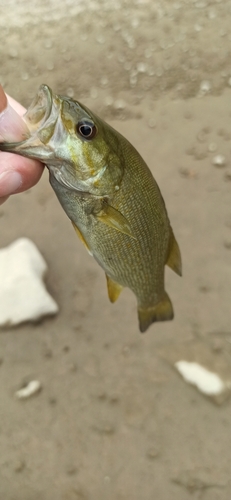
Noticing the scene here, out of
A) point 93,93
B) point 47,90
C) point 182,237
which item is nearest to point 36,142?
point 47,90

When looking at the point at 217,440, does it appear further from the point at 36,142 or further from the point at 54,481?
the point at 36,142

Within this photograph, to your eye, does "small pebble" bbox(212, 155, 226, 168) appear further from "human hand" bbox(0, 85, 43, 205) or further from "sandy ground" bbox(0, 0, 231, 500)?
"human hand" bbox(0, 85, 43, 205)

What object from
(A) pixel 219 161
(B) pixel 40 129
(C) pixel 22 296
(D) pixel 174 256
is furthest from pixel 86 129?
(A) pixel 219 161

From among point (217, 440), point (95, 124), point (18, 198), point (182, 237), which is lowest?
point (217, 440)

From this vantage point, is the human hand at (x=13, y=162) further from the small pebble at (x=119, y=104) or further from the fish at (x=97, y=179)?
the small pebble at (x=119, y=104)

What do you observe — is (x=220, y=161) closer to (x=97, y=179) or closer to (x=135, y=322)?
(x=135, y=322)

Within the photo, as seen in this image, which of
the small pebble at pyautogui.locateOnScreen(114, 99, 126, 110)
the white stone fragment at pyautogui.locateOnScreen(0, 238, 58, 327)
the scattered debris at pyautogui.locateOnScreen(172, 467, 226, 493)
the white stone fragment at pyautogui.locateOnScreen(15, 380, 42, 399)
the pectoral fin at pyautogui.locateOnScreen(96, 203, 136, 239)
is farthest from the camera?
the small pebble at pyautogui.locateOnScreen(114, 99, 126, 110)

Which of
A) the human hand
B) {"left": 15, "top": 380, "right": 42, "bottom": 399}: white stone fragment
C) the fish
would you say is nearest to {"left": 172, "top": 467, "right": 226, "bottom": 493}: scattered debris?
{"left": 15, "top": 380, "right": 42, "bottom": 399}: white stone fragment

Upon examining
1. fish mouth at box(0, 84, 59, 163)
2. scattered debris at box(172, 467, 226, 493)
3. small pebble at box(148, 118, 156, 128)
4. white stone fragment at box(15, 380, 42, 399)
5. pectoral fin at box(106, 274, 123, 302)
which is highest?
fish mouth at box(0, 84, 59, 163)
